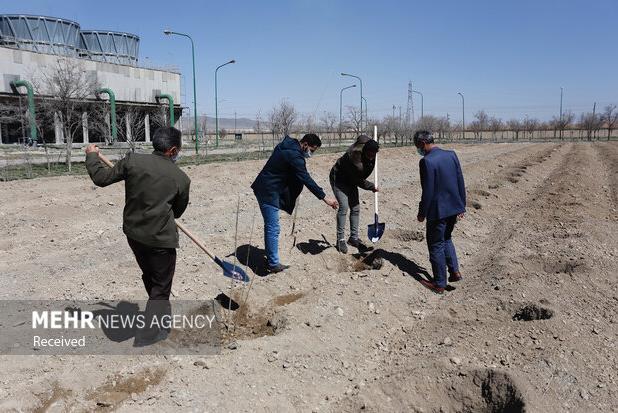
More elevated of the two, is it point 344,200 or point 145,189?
point 145,189

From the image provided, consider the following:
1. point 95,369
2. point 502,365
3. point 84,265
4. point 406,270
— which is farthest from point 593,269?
point 84,265

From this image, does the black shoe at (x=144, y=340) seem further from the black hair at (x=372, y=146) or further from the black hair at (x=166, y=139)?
the black hair at (x=372, y=146)

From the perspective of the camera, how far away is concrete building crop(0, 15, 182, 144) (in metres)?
36.2

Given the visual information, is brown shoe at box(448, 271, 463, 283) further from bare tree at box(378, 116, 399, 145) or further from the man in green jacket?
bare tree at box(378, 116, 399, 145)

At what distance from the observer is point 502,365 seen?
377cm

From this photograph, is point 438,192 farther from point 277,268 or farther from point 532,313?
point 277,268

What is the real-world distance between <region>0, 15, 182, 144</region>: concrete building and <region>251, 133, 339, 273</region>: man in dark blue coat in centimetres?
3078

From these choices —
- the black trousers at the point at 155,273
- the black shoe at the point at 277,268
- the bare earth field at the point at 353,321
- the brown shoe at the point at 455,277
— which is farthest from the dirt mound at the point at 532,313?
the black trousers at the point at 155,273

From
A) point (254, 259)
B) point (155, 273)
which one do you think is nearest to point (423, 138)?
point (254, 259)

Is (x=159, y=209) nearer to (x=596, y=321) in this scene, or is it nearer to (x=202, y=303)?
(x=202, y=303)

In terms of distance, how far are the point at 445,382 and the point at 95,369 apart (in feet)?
8.32

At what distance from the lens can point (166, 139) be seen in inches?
153

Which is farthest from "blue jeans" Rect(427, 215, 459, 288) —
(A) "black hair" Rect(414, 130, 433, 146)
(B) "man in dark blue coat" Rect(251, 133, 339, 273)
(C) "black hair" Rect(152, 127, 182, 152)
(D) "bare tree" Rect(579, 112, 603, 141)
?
(D) "bare tree" Rect(579, 112, 603, 141)

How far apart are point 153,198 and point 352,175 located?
322 centimetres
